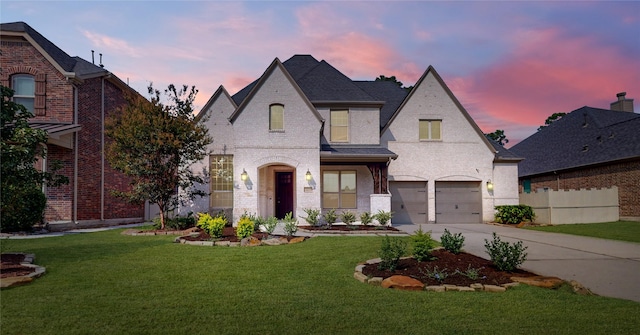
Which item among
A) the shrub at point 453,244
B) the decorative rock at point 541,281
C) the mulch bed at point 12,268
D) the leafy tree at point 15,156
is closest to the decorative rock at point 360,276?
the decorative rock at point 541,281

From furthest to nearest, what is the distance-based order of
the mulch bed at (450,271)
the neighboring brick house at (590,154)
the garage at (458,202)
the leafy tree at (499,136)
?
the leafy tree at (499,136) < the neighboring brick house at (590,154) < the garage at (458,202) < the mulch bed at (450,271)

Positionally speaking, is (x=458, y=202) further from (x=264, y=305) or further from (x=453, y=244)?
(x=264, y=305)

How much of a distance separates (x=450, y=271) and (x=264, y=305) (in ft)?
12.4

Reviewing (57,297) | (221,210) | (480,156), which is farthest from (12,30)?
(480,156)

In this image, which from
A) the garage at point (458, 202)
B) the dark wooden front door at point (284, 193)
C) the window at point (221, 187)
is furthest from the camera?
the garage at point (458, 202)

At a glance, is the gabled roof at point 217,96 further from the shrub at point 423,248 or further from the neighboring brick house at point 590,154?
the neighboring brick house at point 590,154

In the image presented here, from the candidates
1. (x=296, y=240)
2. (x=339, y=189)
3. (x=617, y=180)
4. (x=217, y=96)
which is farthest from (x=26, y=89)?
(x=617, y=180)

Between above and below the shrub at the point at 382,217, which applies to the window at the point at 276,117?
above

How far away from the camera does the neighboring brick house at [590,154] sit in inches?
854

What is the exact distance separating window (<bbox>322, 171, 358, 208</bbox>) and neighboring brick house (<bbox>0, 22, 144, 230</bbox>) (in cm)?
1021

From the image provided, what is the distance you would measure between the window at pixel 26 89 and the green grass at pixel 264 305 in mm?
11548

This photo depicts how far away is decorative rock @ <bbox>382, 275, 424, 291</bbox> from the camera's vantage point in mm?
6181

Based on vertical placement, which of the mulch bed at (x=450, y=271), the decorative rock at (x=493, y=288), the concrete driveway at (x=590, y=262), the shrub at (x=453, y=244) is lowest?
the concrete driveway at (x=590, y=262)

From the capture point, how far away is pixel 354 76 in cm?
2688
